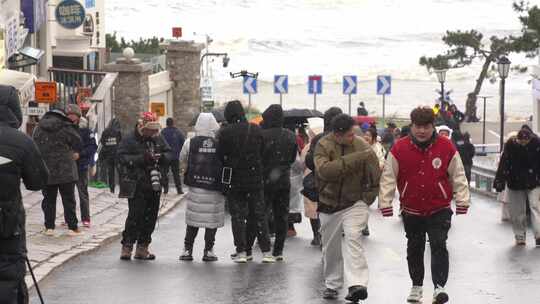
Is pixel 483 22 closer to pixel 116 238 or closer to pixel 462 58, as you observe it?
pixel 462 58

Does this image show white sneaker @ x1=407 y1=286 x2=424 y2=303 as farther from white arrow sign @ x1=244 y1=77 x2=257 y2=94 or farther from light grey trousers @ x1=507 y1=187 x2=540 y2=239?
white arrow sign @ x1=244 y1=77 x2=257 y2=94

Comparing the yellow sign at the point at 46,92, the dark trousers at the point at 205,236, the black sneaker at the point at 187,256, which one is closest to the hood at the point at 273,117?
the dark trousers at the point at 205,236

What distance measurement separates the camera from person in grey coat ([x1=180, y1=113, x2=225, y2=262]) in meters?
15.8

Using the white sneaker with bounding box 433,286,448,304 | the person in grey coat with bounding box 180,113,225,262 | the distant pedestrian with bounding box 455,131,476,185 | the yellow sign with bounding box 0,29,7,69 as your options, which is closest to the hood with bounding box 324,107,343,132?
the person in grey coat with bounding box 180,113,225,262

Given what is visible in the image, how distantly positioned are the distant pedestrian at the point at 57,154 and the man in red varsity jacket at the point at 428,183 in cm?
619

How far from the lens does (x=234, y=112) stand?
621 inches

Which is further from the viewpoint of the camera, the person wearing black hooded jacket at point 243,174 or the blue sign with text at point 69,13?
the blue sign with text at point 69,13

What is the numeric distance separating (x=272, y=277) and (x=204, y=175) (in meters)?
1.61

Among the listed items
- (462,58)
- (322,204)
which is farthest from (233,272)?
(462,58)

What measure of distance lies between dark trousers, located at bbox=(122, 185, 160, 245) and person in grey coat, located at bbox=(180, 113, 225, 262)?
0.43m

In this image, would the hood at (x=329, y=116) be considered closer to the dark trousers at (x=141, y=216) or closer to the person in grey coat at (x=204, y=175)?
the person in grey coat at (x=204, y=175)

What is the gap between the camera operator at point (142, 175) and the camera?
623 inches

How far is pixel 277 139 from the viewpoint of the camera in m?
16.7

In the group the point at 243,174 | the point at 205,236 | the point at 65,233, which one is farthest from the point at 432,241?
the point at 65,233
